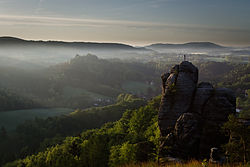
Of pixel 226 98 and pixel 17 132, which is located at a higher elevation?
pixel 226 98

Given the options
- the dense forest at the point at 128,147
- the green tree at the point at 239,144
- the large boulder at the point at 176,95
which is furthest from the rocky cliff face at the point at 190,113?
the green tree at the point at 239,144

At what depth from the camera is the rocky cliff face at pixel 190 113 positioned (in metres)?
26.7

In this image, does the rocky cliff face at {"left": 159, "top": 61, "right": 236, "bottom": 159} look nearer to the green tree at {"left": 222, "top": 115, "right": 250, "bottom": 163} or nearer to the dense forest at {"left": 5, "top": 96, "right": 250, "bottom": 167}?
the dense forest at {"left": 5, "top": 96, "right": 250, "bottom": 167}

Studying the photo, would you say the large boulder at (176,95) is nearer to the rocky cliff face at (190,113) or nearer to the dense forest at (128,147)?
the rocky cliff face at (190,113)

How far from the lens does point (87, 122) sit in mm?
177375

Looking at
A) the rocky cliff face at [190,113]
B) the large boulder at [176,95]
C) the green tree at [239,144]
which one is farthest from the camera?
the large boulder at [176,95]

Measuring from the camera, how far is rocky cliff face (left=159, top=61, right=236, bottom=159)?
87.7ft

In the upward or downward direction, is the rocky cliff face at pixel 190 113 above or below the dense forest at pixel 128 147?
above

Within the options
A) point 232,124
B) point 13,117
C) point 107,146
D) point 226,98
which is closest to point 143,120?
point 107,146

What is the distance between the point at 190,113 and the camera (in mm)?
28656

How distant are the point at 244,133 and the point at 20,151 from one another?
14104 centimetres

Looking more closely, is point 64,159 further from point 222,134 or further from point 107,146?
point 222,134

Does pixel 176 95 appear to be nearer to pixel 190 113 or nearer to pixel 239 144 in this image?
pixel 190 113

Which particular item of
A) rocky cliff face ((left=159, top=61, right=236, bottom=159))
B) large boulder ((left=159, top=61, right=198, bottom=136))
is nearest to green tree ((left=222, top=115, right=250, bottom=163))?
rocky cliff face ((left=159, top=61, right=236, bottom=159))
